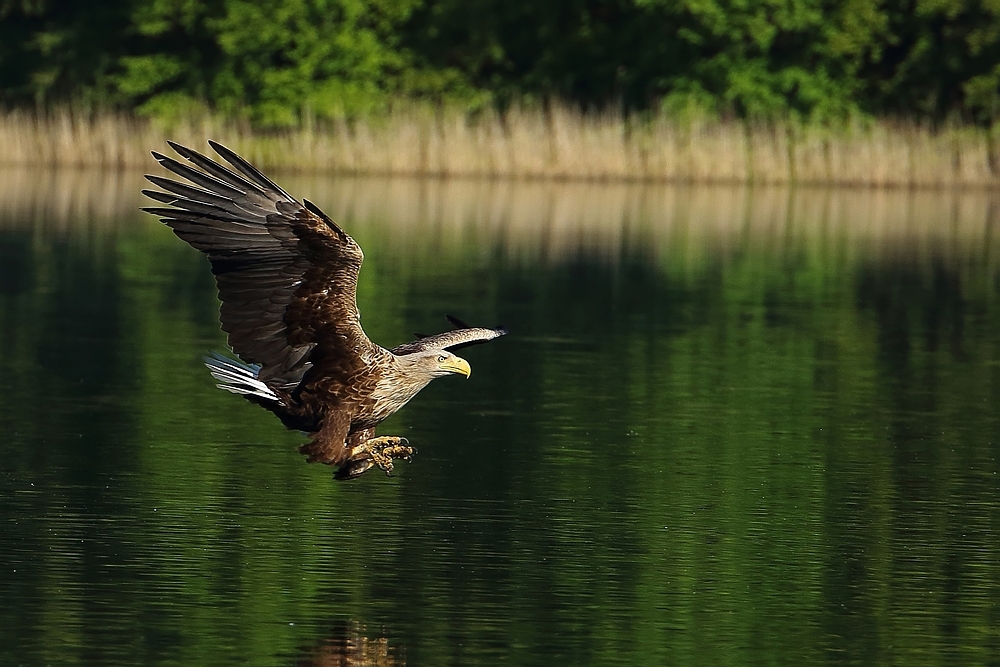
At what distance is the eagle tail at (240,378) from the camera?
11.6m

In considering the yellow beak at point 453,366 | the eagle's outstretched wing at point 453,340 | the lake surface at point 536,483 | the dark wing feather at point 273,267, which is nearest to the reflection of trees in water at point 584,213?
the lake surface at point 536,483

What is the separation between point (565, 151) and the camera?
42969 mm

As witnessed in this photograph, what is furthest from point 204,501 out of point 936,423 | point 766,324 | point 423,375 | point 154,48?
point 154,48

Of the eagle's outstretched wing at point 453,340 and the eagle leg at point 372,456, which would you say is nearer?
the eagle leg at point 372,456

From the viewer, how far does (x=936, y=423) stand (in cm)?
1648

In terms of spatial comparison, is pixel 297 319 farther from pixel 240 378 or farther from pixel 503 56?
pixel 503 56

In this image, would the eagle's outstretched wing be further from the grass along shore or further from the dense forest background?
the dense forest background

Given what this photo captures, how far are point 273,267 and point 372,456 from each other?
100 centimetres

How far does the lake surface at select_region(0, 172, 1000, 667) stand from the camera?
993cm

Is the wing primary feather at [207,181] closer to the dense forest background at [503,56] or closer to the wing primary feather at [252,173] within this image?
the wing primary feather at [252,173]

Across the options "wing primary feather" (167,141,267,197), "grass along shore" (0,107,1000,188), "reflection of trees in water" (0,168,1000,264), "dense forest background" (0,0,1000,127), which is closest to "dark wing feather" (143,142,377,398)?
"wing primary feather" (167,141,267,197)

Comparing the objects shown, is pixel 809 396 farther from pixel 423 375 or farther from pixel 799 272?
pixel 799 272

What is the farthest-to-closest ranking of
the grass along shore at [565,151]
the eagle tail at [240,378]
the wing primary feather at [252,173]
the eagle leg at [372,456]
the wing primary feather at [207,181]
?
the grass along shore at [565,151], the eagle tail at [240,378], the eagle leg at [372,456], the wing primary feather at [207,181], the wing primary feather at [252,173]

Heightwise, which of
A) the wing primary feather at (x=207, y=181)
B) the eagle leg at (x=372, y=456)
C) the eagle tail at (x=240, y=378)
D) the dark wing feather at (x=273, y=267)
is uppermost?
the wing primary feather at (x=207, y=181)
